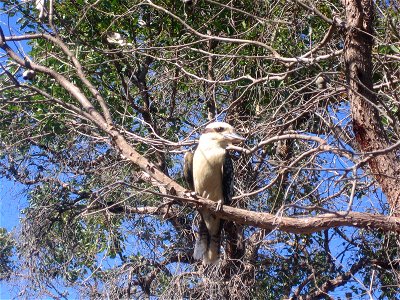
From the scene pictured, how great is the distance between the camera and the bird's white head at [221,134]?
5.37 metres

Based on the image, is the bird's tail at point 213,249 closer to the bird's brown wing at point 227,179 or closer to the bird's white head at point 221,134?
the bird's brown wing at point 227,179

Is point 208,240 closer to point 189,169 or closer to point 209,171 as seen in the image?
point 209,171

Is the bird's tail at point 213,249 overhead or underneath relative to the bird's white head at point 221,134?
underneath

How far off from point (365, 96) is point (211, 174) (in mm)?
1804

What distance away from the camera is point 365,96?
13.6 feet

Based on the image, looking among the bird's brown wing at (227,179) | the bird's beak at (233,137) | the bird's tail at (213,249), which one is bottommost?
the bird's tail at (213,249)

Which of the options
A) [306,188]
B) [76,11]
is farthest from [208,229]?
[76,11]

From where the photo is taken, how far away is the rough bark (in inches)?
160

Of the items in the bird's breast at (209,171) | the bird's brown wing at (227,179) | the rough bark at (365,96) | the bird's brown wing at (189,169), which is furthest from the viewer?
the bird's brown wing at (189,169)

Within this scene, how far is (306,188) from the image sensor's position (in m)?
5.17

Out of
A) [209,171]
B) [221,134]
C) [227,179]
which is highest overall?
[221,134]

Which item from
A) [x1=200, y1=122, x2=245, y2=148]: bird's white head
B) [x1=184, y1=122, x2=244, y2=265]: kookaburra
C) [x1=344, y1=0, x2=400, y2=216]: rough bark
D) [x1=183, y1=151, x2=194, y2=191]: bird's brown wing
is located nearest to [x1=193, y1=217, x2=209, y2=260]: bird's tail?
[x1=184, y1=122, x2=244, y2=265]: kookaburra

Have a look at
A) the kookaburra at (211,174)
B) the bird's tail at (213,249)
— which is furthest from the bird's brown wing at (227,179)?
the bird's tail at (213,249)

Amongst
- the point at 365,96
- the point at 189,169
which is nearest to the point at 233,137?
the point at 189,169
